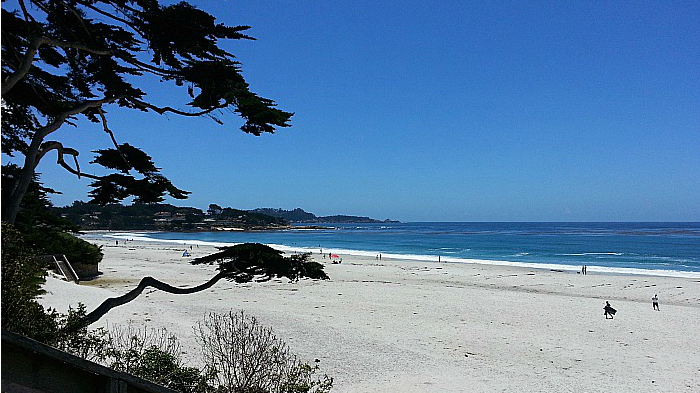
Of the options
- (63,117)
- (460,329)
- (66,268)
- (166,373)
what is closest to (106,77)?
(63,117)

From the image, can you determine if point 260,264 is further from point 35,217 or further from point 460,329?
point 460,329

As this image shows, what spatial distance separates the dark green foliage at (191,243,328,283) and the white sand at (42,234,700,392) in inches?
180

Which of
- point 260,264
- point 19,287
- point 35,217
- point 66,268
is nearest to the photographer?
point 19,287

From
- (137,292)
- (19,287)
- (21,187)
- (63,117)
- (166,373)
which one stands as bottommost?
(166,373)

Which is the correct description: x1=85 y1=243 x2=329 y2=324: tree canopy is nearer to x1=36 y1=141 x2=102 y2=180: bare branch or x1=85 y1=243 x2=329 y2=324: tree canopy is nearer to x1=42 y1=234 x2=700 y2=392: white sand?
x1=36 y1=141 x2=102 y2=180: bare branch

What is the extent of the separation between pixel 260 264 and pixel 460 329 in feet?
35.0

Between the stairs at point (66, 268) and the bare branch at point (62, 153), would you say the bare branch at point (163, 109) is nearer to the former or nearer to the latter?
the bare branch at point (62, 153)

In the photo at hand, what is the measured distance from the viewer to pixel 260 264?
498cm

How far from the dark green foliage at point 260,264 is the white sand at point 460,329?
15.0 feet

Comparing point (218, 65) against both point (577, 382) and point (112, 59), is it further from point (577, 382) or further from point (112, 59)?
point (577, 382)

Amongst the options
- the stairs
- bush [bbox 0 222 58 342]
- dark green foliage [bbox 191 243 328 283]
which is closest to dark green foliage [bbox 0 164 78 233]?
bush [bbox 0 222 58 342]

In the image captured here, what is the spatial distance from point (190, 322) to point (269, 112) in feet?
33.6

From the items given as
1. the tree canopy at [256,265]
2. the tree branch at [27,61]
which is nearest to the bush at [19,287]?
the tree canopy at [256,265]

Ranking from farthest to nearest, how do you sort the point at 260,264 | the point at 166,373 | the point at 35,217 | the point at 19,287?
the point at 166,373, the point at 35,217, the point at 260,264, the point at 19,287
